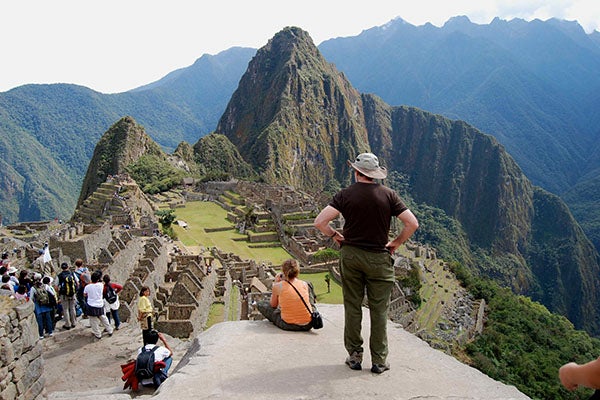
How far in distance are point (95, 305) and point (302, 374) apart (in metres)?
5.40

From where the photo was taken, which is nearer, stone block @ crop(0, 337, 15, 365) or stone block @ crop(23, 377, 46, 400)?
stone block @ crop(0, 337, 15, 365)

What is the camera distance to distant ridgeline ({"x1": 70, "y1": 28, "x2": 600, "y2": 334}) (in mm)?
96656

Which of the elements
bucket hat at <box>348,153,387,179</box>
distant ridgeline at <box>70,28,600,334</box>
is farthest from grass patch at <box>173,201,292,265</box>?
bucket hat at <box>348,153,387,179</box>

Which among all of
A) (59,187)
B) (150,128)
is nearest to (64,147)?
(59,187)

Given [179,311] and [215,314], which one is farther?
[215,314]

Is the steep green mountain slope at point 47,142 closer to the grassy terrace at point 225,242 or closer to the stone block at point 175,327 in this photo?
the grassy terrace at point 225,242

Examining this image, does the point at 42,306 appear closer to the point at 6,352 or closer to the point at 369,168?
the point at 6,352

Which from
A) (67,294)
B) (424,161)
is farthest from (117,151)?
(424,161)

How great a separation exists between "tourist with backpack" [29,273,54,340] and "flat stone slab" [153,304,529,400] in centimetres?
443

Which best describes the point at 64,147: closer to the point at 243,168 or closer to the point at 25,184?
the point at 25,184

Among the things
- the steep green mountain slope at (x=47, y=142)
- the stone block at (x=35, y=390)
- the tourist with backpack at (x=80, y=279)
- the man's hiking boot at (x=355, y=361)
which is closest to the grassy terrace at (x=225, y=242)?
the tourist with backpack at (x=80, y=279)

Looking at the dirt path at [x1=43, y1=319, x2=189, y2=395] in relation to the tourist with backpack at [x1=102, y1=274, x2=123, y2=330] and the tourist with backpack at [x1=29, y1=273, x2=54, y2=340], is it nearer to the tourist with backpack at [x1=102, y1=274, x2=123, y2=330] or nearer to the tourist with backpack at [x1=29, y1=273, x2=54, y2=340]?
the tourist with backpack at [x1=29, y1=273, x2=54, y2=340]

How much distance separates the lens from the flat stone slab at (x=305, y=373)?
4.48 m

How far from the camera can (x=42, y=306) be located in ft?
28.7
